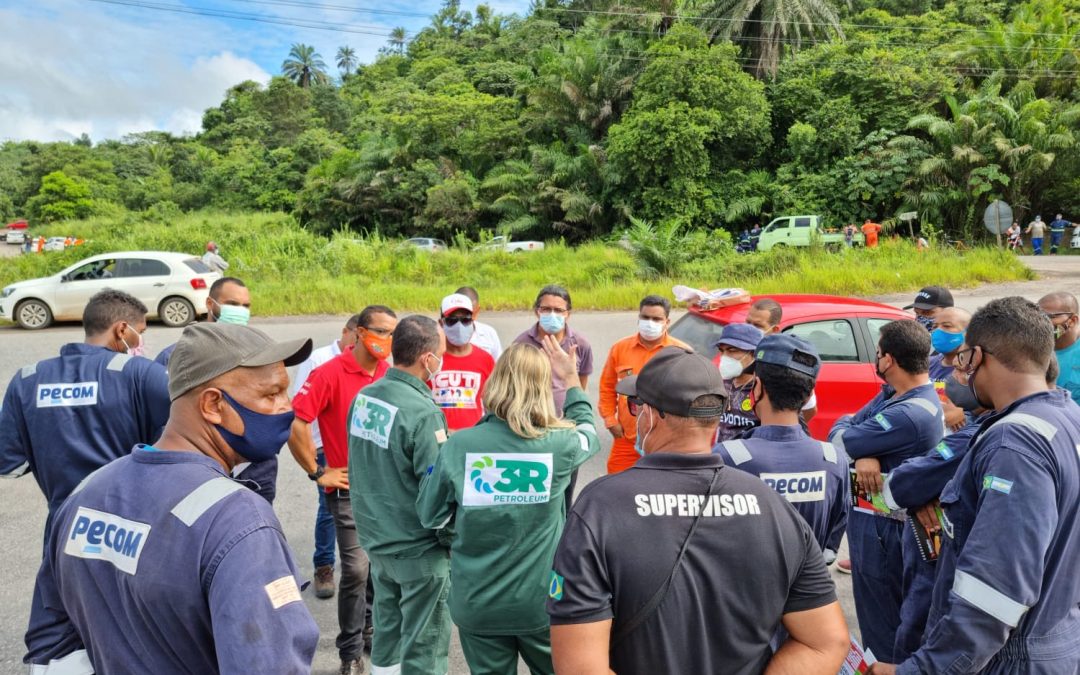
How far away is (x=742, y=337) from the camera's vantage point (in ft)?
14.3

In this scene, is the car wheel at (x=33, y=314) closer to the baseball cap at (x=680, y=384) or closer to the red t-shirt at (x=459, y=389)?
the red t-shirt at (x=459, y=389)

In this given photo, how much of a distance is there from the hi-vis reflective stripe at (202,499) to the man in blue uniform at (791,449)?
1783mm

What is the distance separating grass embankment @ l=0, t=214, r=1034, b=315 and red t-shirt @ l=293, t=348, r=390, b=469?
12.8 m

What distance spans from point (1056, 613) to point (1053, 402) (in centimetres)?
64

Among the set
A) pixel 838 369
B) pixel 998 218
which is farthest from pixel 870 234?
pixel 838 369

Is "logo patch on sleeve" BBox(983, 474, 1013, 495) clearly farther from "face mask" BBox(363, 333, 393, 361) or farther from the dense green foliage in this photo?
the dense green foliage

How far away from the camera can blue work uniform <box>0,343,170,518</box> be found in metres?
3.21

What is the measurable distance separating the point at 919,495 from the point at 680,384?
1.34 metres

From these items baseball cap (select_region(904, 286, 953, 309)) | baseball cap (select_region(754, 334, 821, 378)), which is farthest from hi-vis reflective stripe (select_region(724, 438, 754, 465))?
baseball cap (select_region(904, 286, 953, 309))

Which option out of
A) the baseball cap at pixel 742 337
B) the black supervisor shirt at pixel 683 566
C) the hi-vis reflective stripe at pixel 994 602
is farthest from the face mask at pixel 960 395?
the black supervisor shirt at pixel 683 566

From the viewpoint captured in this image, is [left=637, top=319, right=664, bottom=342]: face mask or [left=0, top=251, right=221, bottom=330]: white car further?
[left=0, top=251, right=221, bottom=330]: white car

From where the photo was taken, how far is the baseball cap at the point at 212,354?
1.77 meters

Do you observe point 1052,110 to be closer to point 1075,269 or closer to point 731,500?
point 1075,269

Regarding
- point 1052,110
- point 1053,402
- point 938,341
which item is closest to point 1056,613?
point 1053,402
